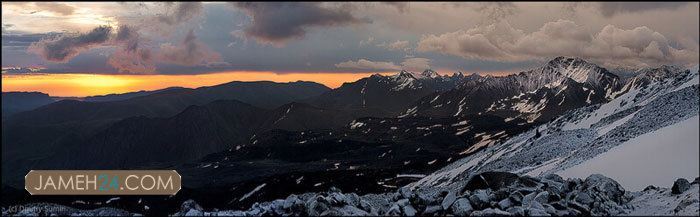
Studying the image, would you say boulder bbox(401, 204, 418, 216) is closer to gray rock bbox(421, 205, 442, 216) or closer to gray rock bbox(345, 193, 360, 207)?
gray rock bbox(421, 205, 442, 216)

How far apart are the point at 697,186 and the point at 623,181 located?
54.2 feet

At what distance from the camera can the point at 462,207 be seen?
34.7 metres

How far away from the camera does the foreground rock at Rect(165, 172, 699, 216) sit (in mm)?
32312

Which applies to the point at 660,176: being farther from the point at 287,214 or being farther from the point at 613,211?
the point at 287,214

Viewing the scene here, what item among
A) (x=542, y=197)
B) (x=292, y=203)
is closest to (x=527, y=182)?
(x=542, y=197)

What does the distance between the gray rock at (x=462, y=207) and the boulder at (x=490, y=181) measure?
356 inches

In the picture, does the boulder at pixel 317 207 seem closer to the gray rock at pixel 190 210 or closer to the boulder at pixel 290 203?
the boulder at pixel 290 203

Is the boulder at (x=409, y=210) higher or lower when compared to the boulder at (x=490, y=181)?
lower

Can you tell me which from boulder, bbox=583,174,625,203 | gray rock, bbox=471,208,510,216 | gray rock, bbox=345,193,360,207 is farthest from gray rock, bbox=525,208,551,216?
gray rock, bbox=345,193,360,207

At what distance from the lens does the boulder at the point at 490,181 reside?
4264 cm

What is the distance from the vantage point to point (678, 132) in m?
50.6

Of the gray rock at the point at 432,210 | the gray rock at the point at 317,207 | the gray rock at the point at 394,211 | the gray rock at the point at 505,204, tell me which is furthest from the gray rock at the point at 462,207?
the gray rock at the point at 317,207

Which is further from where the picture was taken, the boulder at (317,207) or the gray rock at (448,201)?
the boulder at (317,207)

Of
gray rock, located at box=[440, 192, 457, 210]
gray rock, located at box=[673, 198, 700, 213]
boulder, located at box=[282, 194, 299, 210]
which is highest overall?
gray rock, located at box=[673, 198, 700, 213]
